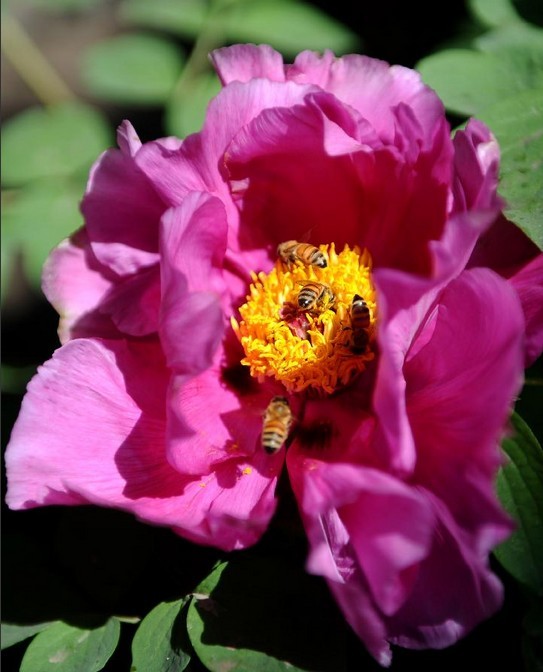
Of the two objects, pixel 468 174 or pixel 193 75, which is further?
pixel 193 75

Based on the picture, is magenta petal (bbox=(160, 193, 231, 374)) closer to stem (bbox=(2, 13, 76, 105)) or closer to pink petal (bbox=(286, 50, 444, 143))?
pink petal (bbox=(286, 50, 444, 143))

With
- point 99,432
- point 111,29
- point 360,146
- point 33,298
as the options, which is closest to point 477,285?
point 360,146

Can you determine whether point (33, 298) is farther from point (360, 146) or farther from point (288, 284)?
point (360, 146)

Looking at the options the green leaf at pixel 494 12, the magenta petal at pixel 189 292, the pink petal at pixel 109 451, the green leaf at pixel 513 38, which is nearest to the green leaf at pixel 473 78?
the green leaf at pixel 513 38

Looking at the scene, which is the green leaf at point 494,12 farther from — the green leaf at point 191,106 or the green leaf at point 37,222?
the green leaf at point 37,222

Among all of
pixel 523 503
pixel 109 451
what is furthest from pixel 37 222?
pixel 523 503

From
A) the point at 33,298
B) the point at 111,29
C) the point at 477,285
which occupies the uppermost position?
the point at 477,285
